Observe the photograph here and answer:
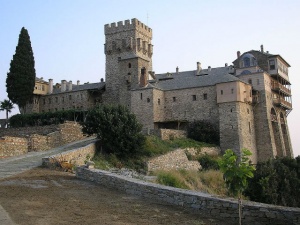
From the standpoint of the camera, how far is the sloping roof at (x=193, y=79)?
47428 millimetres

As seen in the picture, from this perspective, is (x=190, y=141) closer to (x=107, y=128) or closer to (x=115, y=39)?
(x=107, y=128)

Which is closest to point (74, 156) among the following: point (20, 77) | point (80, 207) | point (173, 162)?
point (80, 207)

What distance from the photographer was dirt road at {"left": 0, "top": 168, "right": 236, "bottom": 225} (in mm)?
9664

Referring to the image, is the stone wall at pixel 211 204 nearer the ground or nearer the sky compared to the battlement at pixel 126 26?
nearer the ground

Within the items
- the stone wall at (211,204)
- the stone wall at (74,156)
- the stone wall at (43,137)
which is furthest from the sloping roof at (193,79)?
the stone wall at (211,204)

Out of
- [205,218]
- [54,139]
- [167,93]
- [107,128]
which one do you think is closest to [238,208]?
[205,218]

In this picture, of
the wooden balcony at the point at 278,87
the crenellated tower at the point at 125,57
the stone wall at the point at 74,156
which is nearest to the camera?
the stone wall at the point at 74,156

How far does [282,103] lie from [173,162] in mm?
22773

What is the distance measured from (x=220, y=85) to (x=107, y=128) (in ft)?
67.6

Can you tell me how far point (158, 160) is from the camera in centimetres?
3206

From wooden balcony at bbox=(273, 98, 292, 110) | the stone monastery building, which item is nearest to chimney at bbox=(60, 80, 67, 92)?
the stone monastery building

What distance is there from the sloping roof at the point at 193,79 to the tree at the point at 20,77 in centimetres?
1616

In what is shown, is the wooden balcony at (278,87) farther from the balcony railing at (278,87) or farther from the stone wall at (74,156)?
the stone wall at (74,156)

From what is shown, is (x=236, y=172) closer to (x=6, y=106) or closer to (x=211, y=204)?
(x=211, y=204)
